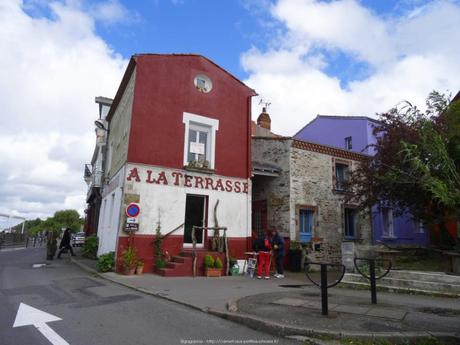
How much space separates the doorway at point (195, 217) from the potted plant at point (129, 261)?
230cm

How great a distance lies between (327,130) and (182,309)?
68.5 feet

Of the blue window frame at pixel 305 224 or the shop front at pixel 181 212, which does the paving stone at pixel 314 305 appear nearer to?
the shop front at pixel 181 212

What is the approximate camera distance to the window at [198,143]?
45.6 ft

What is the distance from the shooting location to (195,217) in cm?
1366

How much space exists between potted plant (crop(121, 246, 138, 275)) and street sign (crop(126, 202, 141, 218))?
1095 millimetres

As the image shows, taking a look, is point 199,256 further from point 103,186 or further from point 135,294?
point 103,186

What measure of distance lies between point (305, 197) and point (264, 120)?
1038 cm

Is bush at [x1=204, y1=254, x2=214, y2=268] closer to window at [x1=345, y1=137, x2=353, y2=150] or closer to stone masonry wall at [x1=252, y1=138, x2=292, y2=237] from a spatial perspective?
stone masonry wall at [x1=252, y1=138, x2=292, y2=237]

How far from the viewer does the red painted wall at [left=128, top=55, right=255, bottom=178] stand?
42.2 ft

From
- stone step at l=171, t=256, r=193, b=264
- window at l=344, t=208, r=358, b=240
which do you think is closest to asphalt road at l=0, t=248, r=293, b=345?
stone step at l=171, t=256, r=193, b=264

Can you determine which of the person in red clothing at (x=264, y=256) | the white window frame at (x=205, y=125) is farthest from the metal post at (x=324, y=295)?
the white window frame at (x=205, y=125)

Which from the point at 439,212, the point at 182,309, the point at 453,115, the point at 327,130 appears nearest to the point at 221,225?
the point at 182,309

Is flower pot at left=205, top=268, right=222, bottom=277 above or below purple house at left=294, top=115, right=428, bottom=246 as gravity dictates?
below

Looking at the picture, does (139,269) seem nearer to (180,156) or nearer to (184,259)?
(184,259)
